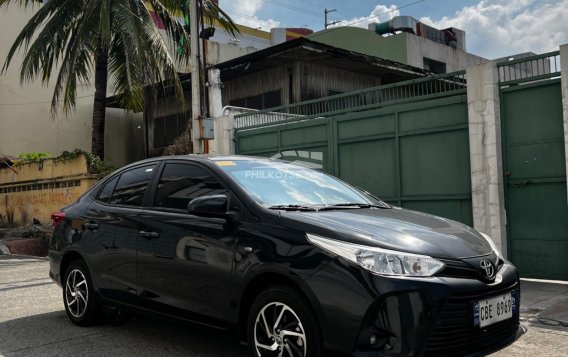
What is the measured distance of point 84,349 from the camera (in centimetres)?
444

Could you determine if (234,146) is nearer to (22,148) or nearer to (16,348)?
(16,348)

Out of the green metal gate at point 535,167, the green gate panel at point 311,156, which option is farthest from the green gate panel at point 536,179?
the green gate panel at point 311,156

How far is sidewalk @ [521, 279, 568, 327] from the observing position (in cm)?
534

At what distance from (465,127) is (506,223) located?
147 centimetres

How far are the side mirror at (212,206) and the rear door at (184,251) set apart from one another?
7cm

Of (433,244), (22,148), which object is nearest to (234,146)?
(433,244)

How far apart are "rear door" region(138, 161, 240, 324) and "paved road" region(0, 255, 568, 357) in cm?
23

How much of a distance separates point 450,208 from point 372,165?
151cm

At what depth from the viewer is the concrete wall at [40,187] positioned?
14.8 metres

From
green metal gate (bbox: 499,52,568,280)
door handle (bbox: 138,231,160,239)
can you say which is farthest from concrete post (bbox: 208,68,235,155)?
door handle (bbox: 138,231,160,239)

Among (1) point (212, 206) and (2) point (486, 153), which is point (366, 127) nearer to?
(2) point (486, 153)

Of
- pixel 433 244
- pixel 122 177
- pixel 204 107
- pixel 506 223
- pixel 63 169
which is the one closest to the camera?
pixel 433 244

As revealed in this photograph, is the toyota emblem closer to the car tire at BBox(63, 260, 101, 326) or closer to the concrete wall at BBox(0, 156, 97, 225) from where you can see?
the car tire at BBox(63, 260, 101, 326)

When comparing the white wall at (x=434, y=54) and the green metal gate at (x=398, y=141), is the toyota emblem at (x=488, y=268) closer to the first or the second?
the green metal gate at (x=398, y=141)
